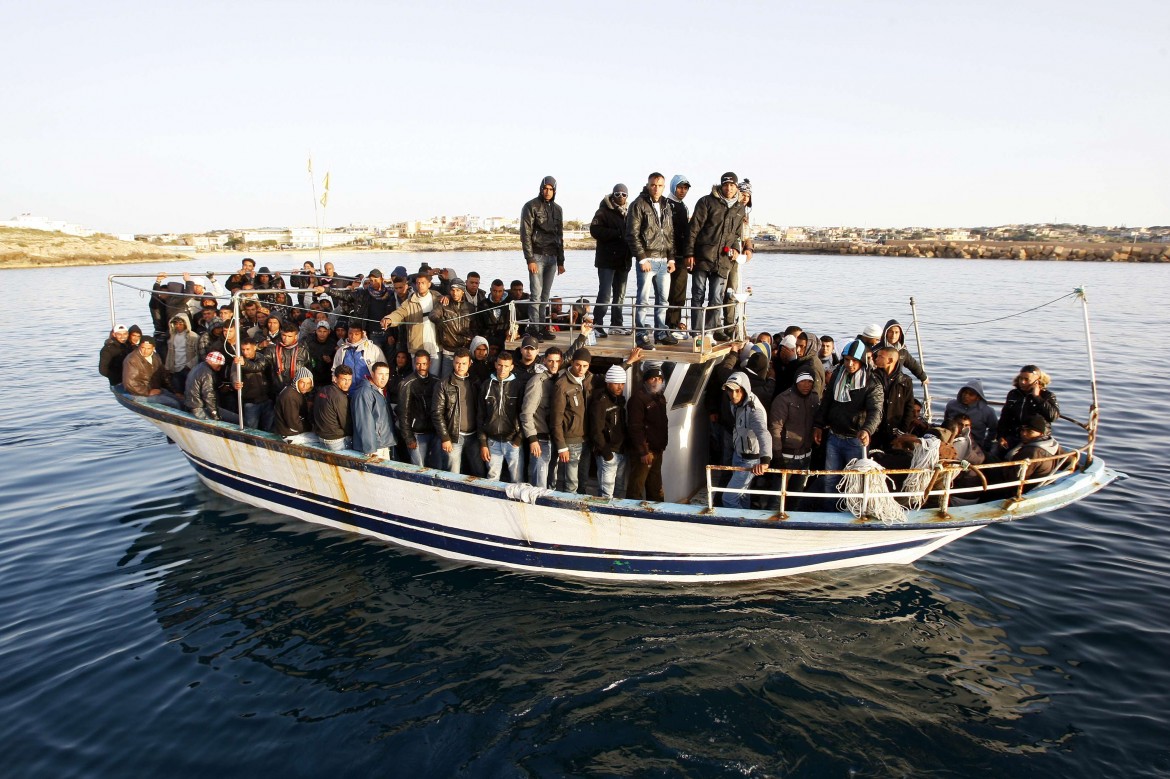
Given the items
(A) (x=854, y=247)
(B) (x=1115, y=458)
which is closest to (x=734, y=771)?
(B) (x=1115, y=458)

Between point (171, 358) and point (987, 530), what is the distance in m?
Result: 13.2

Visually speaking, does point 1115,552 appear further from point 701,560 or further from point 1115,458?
point 701,560

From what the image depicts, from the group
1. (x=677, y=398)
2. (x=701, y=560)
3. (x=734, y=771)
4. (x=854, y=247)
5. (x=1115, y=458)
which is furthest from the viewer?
(x=854, y=247)

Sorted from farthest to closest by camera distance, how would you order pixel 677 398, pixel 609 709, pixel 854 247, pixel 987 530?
pixel 854 247 < pixel 987 530 < pixel 677 398 < pixel 609 709

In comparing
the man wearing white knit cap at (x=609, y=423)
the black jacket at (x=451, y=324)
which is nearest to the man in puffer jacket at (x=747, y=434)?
the man wearing white knit cap at (x=609, y=423)

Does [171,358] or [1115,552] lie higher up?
[171,358]

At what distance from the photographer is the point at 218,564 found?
890 cm

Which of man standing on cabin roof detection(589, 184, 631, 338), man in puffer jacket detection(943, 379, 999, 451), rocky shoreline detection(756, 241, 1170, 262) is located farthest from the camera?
rocky shoreline detection(756, 241, 1170, 262)

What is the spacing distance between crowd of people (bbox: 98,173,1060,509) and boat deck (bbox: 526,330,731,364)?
0.17 metres

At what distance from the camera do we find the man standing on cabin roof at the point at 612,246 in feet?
30.0

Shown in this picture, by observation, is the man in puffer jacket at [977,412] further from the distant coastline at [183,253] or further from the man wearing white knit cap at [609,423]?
the distant coastline at [183,253]

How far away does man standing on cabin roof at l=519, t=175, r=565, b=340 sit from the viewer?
9367 mm

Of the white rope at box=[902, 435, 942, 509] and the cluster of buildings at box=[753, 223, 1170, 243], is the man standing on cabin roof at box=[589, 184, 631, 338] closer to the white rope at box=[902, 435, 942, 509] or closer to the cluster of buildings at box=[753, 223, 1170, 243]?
the white rope at box=[902, 435, 942, 509]

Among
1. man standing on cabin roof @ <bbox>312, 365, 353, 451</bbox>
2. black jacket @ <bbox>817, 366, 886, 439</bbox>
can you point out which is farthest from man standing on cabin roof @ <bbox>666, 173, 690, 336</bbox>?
man standing on cabin roof @ <bbox>312, 365, 353, 451</bbox>
